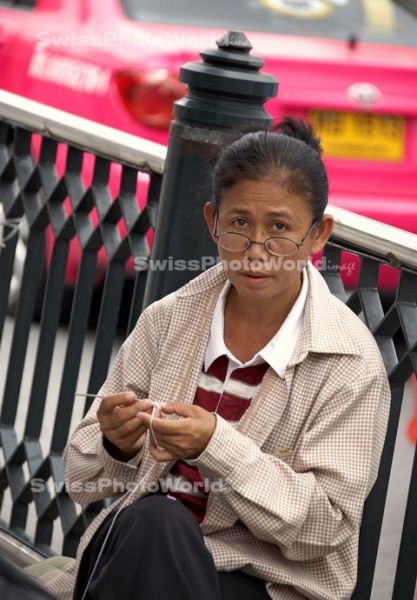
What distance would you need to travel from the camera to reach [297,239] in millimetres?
2949

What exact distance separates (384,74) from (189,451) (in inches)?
159

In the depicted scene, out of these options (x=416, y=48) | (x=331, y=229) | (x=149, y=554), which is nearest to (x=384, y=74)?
(x=416, y=48)

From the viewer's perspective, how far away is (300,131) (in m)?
3.06

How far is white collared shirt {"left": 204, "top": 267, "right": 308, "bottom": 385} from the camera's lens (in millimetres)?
2969

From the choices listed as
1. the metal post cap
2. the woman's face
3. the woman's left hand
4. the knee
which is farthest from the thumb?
the metal post cap

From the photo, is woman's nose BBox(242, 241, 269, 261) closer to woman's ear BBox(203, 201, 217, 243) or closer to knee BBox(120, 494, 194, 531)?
woman's ear BBox(203, 201, 217, 243)

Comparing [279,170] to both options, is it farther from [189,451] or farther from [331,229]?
[189,451]

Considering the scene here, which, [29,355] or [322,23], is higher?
[322,23]

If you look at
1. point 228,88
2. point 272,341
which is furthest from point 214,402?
point 228,88

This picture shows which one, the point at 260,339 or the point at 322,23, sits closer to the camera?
the point at 260,339

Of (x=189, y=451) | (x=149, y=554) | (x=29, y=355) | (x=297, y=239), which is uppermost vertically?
(x=297, y=239)

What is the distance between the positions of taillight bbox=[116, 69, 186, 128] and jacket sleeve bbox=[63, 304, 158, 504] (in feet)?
10.0

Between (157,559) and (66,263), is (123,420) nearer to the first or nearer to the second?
(157,559)

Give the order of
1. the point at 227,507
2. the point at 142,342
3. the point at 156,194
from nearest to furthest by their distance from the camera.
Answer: the point at 227,507 < the point at 142,342 < the point at 156,194
